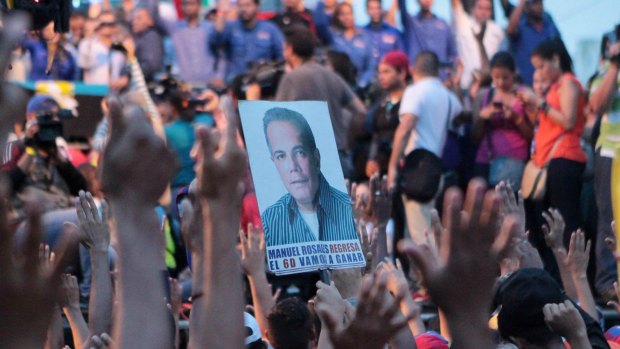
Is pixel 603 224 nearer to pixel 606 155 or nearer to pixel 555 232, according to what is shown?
pixel 606 155

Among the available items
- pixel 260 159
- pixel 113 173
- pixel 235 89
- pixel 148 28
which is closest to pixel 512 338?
pixel 260 159

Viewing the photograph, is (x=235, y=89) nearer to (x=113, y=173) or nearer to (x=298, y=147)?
(x=298, y=147)

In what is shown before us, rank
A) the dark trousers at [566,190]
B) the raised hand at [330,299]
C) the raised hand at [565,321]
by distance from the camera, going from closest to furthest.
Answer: the raised hand at [330,299]
the raised hand at [565,321]
the dark trousers at [566,190]

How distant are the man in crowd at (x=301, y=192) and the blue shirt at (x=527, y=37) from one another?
586 centimetres

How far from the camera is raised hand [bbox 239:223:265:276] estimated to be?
5.73 metres

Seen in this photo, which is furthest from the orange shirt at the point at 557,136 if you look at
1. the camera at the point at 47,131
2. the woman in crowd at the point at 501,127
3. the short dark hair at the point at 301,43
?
the camera at the point at 47,131

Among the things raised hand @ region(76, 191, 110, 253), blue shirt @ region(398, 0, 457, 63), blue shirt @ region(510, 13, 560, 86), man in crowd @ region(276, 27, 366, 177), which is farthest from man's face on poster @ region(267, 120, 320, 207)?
blue shirt @ region(398, 0, 457, 63)

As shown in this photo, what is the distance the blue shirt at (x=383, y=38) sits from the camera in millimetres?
11383

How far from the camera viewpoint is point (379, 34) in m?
11.5

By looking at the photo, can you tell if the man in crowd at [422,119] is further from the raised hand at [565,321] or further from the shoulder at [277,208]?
the raised hand at [565,321]

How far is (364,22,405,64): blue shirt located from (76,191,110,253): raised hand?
6727 mm

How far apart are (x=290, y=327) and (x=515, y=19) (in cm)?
648

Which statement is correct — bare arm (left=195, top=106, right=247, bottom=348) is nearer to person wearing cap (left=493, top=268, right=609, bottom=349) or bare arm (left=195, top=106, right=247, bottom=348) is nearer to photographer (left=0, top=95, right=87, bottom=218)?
person wearing cap (left=493, top=268, right=609, bottom=349)

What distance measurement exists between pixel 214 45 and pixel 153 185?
8.75 metres
